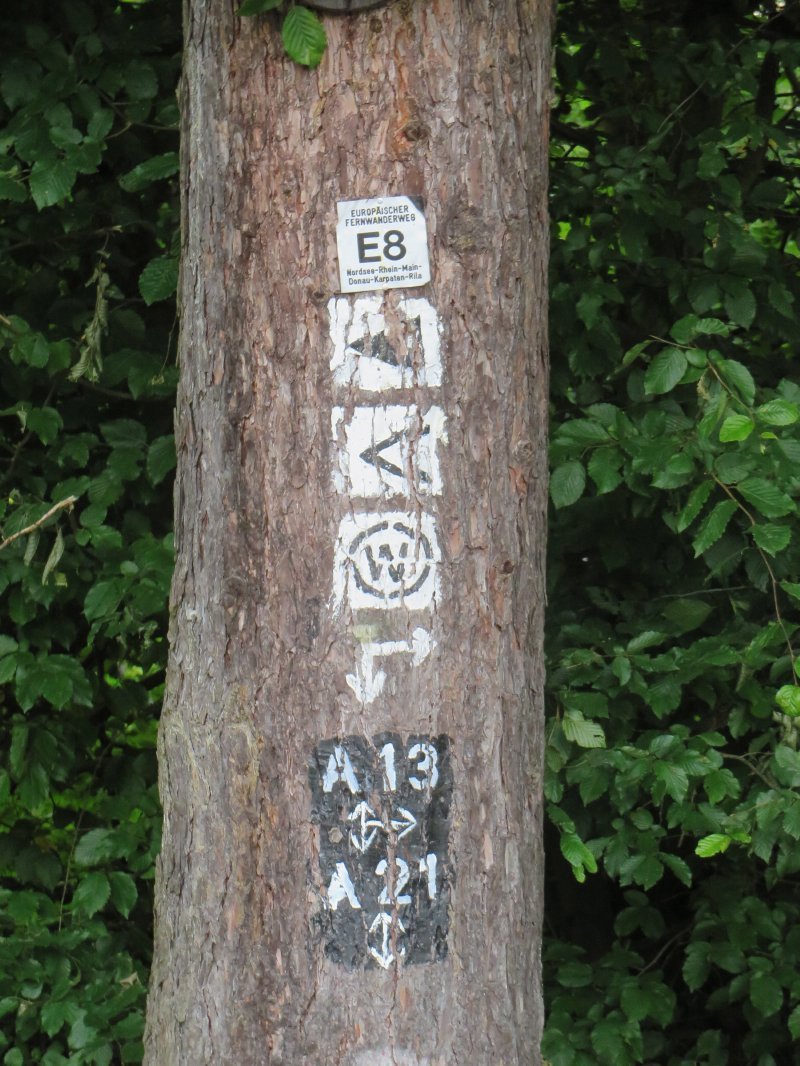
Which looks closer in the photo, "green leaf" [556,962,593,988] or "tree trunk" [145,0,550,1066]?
"tree trunk" [145,0,550,1066]

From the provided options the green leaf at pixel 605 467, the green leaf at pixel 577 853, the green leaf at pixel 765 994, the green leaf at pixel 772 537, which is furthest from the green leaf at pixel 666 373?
the green leaf at pixel 765 994

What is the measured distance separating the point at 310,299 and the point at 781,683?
1.52 m

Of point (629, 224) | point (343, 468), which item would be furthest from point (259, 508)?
point (629, 224)

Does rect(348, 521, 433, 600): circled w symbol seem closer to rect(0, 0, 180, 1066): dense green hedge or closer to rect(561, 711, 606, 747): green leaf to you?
rect(561, 711, 606, 747): green leaf

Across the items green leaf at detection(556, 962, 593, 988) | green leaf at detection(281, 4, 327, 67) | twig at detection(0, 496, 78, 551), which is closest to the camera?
green leaf at detection(281, 4, 327, 67)

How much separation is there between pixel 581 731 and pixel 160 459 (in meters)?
1.10

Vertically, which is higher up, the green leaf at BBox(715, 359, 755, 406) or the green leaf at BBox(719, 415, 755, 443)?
the green leaf at BBox(715, 359, 755, 406)

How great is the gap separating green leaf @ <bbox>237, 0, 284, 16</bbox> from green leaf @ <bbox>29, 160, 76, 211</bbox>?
103cm

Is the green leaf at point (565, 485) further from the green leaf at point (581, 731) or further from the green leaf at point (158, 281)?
the green leaf at point (158, 281)

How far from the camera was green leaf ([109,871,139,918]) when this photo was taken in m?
2.78

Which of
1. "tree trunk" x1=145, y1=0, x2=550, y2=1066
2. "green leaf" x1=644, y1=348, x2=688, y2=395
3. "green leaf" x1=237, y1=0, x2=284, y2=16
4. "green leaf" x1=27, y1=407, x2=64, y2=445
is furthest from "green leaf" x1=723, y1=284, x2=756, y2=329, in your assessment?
"green leaf" x1=27, y1=407, x2=64, y2=445

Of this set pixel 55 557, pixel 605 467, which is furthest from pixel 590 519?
pixel 55 557

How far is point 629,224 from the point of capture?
280 centimetres

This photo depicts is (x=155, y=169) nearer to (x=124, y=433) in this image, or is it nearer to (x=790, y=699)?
(x=124, y=433)
